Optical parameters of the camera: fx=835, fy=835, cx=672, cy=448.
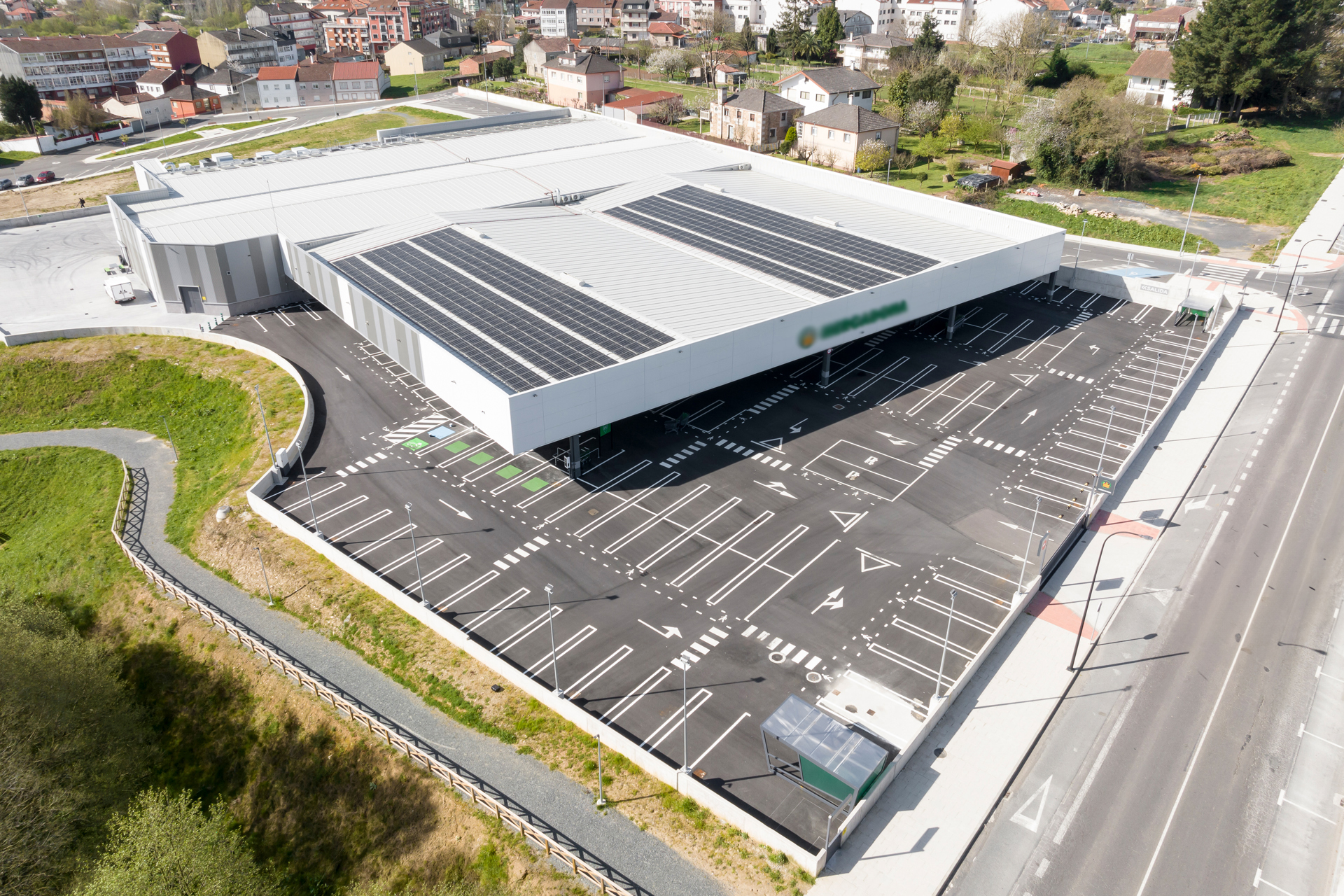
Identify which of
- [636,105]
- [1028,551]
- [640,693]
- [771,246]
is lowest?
[640,693]

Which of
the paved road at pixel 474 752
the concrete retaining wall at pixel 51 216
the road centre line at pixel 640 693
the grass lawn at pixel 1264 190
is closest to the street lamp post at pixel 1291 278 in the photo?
the grass lawn at pixel 1264 190

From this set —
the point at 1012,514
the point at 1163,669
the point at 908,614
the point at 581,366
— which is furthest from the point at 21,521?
the point at 1163,669

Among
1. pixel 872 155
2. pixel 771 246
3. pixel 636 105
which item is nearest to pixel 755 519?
pixel 771 246

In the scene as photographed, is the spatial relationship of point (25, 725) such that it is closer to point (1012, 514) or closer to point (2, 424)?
point (2, 424)

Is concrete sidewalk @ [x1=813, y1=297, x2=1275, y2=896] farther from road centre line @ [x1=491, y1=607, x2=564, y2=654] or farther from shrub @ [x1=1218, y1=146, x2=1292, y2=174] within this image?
shrub @ [x1=1218, y1=146, x2=1292, y2=174]

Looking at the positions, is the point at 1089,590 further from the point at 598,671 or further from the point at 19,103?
the point at 19,103
